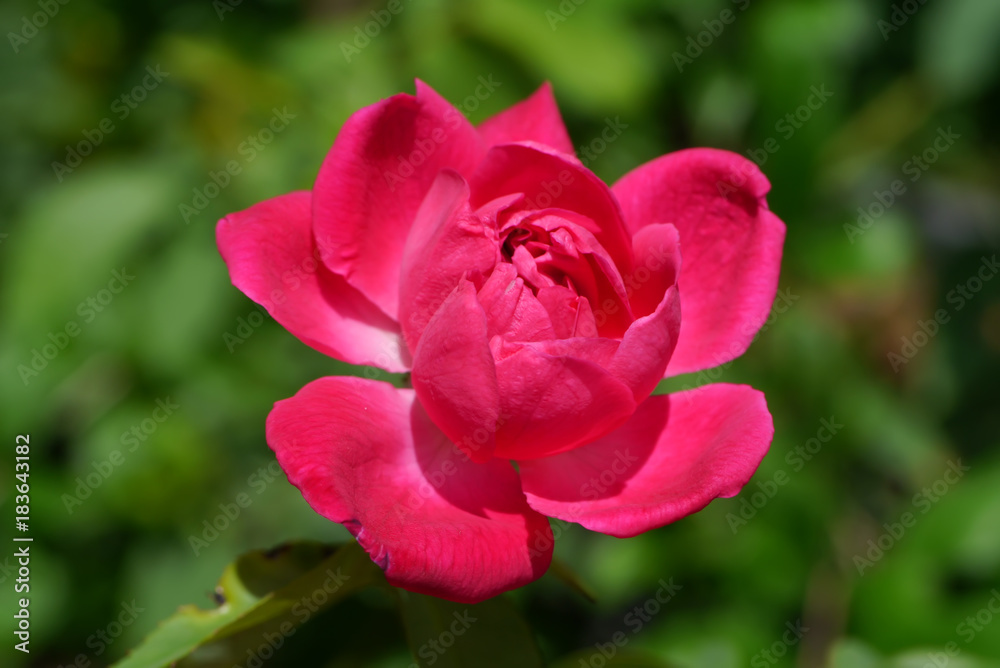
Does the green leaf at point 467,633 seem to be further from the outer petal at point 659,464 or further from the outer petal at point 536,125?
the outer petal at point 536,125

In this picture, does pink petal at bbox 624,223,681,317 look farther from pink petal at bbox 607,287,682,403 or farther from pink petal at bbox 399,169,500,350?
pink petal at bbox 399,169,500,350

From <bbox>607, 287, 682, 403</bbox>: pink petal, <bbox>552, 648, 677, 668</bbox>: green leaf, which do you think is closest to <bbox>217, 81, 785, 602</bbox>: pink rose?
<bbox>607, 287, 682, 403</bbox>: pink petal

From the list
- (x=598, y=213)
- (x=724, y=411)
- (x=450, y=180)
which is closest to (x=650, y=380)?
(x=724, y=411)

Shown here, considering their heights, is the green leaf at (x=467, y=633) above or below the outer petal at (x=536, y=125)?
below

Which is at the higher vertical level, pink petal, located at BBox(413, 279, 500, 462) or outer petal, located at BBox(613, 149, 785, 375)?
outer petal, located at BBox(613, 149, 785, 375)

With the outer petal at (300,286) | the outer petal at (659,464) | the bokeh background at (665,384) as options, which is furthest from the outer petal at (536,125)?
the bokeh background at (665,384)

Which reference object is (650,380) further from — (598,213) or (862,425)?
(862,425)
